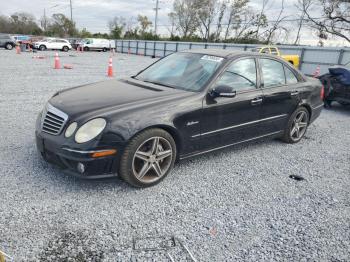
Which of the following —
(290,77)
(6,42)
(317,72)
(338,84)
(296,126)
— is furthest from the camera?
(6,42)

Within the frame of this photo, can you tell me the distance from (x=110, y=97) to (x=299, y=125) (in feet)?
11.2

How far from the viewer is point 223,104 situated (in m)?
3.70

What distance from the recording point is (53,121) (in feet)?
10.3

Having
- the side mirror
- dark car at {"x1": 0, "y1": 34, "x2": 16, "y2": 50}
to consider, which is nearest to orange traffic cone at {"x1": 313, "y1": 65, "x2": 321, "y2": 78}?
the side mirror

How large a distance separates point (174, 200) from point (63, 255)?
1.23 metres

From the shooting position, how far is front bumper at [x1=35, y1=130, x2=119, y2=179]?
284cm

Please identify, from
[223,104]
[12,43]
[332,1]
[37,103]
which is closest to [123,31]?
[12,43]

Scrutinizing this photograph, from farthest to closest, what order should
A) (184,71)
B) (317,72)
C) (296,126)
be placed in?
1. (317,72)
2. (296,126)
3. (184,71)

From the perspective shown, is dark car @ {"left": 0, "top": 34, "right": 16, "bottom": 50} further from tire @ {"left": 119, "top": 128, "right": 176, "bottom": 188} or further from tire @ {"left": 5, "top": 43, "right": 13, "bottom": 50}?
tire @ {"left": 119, "top": 128, "right": 176, "bottom": 188}

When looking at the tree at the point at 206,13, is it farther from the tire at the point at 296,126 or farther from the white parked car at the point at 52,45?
the tire at the point at 296,126

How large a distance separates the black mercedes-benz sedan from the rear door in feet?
0.05

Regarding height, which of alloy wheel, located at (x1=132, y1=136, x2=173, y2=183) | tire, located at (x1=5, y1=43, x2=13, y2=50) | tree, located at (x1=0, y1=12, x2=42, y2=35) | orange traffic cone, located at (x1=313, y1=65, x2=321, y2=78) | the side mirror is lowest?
alloy wheel, located at (x1=132, y1=136, x2=173, y2=183)

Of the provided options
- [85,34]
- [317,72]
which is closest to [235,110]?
[317,72]

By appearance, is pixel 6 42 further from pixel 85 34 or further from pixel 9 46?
pixel 85 34
